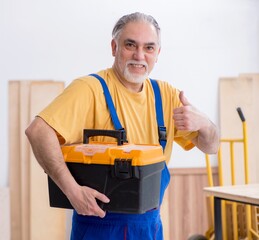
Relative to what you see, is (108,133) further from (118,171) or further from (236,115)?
(236,115)

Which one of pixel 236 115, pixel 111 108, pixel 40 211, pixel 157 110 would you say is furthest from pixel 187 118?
pixel 236 115

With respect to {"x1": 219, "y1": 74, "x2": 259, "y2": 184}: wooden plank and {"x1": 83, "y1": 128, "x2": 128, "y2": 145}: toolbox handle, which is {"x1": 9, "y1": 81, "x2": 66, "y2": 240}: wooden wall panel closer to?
{"x1": 219, "y1": 74, "x2": 259, "y2": 184}: wooden plank

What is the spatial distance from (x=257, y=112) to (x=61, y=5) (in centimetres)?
166

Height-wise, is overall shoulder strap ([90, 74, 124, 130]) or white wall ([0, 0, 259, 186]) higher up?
white wall ([0, 0, 259, 186])

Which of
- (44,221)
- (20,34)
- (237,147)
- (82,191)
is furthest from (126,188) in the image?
(237,147)

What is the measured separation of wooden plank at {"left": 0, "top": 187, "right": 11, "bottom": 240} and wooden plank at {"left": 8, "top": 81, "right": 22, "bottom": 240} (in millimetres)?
93

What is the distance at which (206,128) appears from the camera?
77.3 inches

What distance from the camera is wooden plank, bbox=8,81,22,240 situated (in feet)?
11.3

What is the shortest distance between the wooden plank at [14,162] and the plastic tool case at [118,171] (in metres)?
1.76

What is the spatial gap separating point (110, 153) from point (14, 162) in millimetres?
1929

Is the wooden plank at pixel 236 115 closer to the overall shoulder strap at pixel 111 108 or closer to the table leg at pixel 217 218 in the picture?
the table leg at pixel 217 218

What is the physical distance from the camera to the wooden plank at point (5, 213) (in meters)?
3.26

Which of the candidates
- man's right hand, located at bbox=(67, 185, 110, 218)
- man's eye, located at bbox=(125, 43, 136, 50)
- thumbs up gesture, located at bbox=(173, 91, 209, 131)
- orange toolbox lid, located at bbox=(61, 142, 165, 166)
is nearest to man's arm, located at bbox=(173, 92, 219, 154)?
thumbs up gesture, located at bbox=(173, 91, 209, 131)

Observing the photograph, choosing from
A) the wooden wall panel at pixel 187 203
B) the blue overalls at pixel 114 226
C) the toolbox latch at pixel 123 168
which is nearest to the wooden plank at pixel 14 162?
the wooden wall panel at pixel 187 203
